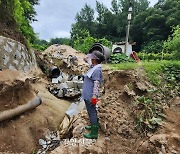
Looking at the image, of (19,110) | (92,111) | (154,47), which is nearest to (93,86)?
(92,111)

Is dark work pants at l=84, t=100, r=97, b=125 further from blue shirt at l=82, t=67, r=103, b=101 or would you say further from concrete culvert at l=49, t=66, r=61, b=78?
concrete culvert at l=49, t=66, r=61, b=78

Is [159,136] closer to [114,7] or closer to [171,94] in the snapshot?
[171,94]

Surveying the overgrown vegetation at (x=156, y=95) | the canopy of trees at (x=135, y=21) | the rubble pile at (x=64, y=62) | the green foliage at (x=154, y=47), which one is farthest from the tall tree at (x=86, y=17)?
the overgrown vegetation at (x=156, y=95)

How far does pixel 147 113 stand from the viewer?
16.2 feet

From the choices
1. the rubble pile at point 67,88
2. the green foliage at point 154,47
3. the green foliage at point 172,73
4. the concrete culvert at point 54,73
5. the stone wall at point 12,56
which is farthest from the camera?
the green foliage at point 154,47

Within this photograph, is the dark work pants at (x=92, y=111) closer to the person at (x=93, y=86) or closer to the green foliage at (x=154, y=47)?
the person at (x=93, y=86)

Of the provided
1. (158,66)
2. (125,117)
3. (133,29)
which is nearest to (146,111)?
(125,117)

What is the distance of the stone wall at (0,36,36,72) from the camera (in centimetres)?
731

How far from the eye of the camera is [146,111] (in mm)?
4961

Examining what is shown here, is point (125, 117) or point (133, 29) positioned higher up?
point (133, 29)

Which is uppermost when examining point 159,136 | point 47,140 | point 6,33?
point 6,33

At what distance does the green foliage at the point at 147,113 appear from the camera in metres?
4.62

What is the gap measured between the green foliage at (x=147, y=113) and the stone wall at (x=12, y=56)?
3.93m

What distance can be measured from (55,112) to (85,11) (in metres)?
41.4
